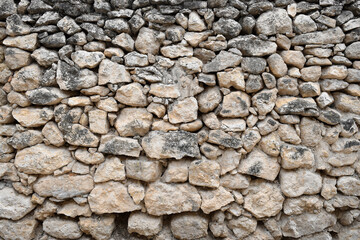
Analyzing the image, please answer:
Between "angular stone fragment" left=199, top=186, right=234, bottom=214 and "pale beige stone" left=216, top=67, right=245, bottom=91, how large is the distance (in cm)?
95

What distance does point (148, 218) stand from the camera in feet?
8.16

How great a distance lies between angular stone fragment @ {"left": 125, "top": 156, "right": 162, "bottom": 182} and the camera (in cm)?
240

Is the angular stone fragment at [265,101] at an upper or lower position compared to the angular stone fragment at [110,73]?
lower

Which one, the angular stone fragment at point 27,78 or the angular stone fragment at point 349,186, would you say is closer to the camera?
the angular stone fragment at point 27,78

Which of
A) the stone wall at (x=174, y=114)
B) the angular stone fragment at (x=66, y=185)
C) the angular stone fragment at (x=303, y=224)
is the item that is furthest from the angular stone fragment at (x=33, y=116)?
the angular stone fragment at (x=303, y=224)

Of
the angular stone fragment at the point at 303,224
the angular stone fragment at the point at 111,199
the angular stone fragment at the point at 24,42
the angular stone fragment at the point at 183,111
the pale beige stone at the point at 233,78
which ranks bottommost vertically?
the angular stone fragment at the point at 303,224

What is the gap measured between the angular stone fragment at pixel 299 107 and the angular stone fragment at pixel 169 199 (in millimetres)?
1120

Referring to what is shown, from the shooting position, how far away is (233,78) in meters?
2.42

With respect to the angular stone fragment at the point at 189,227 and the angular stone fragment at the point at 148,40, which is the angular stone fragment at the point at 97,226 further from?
the angular stone fragment at the point at 148,40

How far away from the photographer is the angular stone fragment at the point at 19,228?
2.51 meters

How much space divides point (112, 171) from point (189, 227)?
2.90ft

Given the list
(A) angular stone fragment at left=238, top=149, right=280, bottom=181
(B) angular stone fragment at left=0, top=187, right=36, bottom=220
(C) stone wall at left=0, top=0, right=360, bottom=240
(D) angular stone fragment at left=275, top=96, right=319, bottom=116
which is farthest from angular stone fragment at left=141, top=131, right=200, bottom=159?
(B) angular stone fragment at left=0, top=187, right=36, bottom=220

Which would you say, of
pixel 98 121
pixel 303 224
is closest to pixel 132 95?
pixel 98 121

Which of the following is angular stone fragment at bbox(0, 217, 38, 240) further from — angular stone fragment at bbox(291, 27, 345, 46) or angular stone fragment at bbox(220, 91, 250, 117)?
angular stone fragment at bbox(291, 27, 345, 46)
